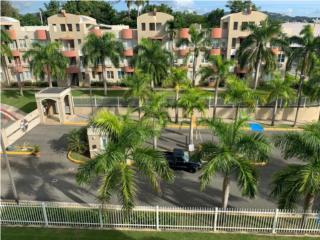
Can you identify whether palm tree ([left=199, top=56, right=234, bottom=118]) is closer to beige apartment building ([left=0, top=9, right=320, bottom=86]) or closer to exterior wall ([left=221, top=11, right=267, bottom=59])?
beige apartment building ([left=0, top=9, right=320, bottom=86])

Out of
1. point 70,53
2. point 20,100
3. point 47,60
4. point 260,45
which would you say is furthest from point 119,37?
point 260,45

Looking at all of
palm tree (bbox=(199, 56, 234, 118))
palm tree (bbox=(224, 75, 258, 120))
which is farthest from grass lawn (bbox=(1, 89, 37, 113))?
palm tree (bbox=(224, 75, 258, 120))

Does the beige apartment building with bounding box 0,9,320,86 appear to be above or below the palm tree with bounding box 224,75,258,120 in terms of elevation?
above

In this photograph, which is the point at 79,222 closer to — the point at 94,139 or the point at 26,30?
the point at 94,139

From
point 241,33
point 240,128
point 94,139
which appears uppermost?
point 241,33

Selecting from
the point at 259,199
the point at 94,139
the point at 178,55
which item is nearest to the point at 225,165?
the point at 259,199

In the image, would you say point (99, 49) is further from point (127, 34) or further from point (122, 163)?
point (122, 163)
